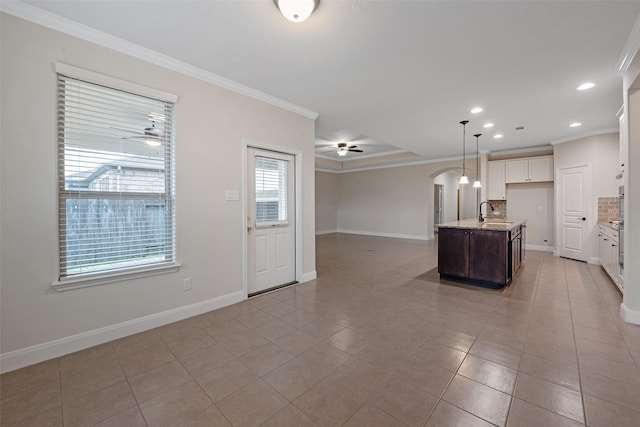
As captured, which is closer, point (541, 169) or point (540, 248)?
point (541, 169)

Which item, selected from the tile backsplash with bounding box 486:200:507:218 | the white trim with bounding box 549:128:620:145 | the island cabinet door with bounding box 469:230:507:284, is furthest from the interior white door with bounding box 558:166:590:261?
the island cabinet door with bounding box 469:230:507:284

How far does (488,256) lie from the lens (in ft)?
12.9

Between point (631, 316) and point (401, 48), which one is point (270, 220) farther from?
point (631, 316)

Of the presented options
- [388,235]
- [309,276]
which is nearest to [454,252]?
Result: [309,276]

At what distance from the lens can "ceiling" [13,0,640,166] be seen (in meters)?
2.07

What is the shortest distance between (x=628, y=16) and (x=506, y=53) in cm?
81

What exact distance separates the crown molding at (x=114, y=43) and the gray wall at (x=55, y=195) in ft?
0.17

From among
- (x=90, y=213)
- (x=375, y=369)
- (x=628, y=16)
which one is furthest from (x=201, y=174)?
(x=628, y=16)

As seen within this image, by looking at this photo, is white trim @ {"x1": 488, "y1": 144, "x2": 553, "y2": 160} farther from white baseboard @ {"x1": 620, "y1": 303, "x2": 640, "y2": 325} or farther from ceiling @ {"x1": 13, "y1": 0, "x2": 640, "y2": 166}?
white baseboard @ {"x1": 620, "y1": 303, "x2": 640, "y2": 325}

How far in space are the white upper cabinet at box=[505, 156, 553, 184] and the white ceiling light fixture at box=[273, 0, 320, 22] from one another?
288 inches

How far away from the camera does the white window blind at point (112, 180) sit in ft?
7.40

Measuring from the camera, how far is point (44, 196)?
2.12m

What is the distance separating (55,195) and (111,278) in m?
0.84

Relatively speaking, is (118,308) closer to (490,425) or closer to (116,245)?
(116,245)
